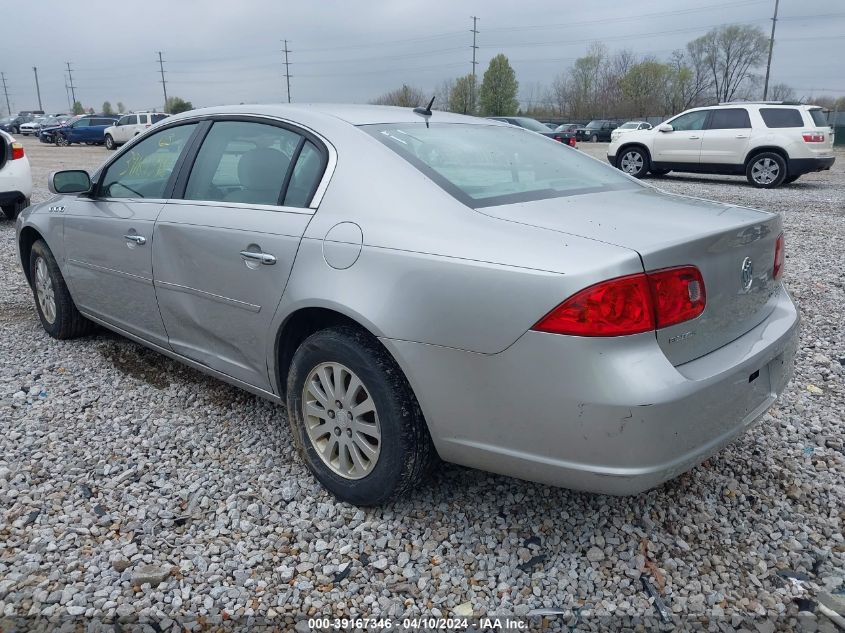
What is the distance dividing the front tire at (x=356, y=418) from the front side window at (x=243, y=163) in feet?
2.55

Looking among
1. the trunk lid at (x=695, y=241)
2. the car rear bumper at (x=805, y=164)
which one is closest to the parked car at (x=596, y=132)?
the car rear bumper at (x=805, y=164)

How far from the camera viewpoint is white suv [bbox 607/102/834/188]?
44.5 feet

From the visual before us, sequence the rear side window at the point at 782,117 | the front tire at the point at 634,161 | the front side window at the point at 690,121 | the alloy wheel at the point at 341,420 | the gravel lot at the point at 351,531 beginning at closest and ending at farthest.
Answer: the gravel lot at the point at 351,531 → the alloy wheel at the point at 341,420 → the rear side window at the point at 782,117 → the front side window at the point at 690,121 → the front tire at the point at 634,161

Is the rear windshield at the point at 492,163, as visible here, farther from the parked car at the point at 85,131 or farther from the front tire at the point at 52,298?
the parked car at the point at 85,131

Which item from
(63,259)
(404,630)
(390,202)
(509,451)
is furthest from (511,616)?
(63,259)

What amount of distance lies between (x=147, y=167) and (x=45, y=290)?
1.57 metres

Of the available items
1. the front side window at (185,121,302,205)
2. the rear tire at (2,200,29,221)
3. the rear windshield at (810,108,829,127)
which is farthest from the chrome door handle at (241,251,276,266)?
the rear windshield at (810,108,829,127)

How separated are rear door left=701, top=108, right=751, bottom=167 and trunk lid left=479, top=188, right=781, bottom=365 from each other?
12.9 metres

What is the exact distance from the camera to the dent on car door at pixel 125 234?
3.57m

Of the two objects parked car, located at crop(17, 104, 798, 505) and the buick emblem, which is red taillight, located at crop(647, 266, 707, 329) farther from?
the buick emblem

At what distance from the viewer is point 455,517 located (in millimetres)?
2699

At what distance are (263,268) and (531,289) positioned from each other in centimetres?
124

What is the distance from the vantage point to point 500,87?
74250 millimetres

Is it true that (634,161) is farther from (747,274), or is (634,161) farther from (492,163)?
(747,274)
